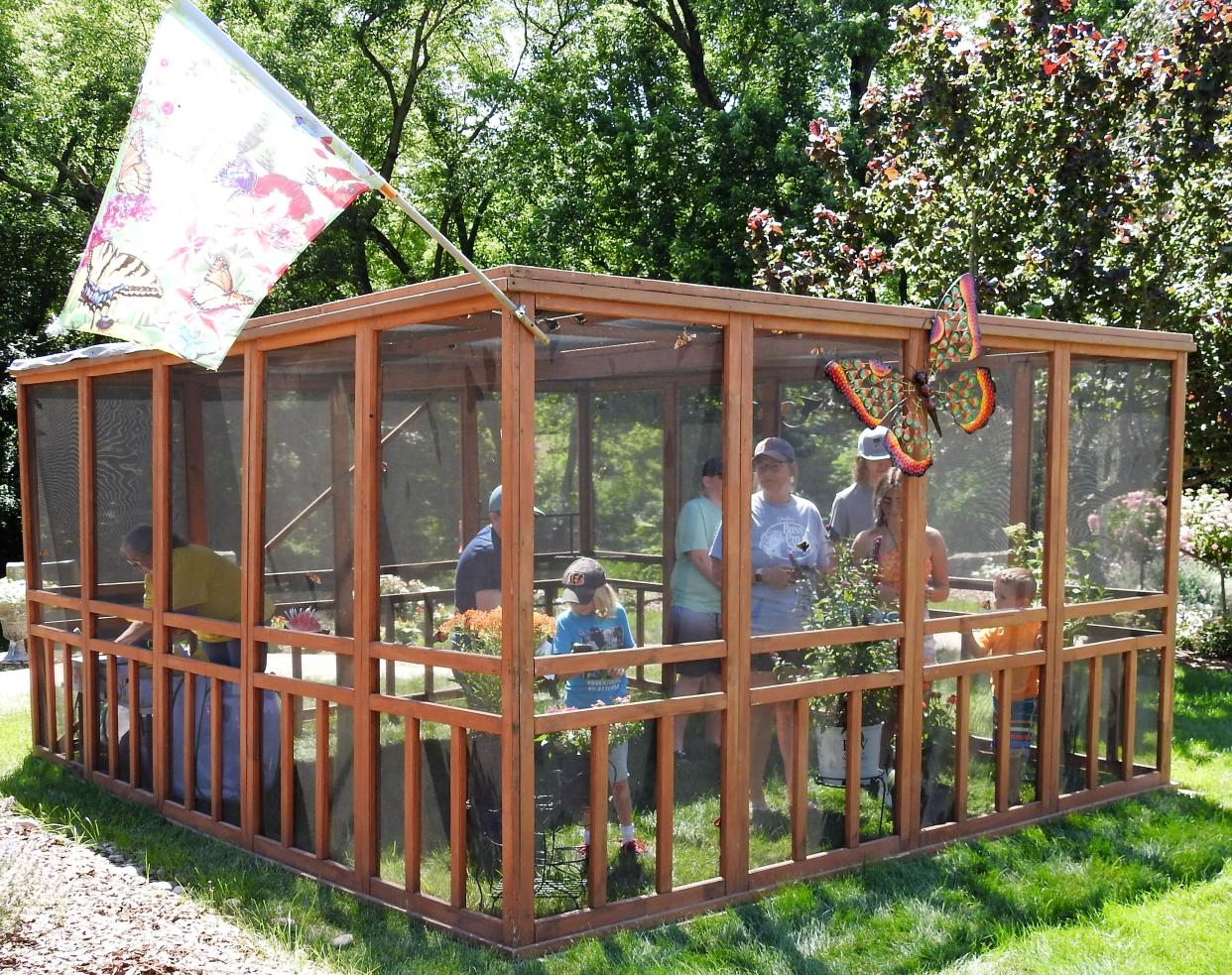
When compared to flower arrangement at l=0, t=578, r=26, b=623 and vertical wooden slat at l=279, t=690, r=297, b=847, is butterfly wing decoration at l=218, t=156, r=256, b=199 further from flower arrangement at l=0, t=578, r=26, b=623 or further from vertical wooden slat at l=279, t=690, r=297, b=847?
flower arrangement at l=0, t=578, r=26, b=623

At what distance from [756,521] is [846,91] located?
1536 cm

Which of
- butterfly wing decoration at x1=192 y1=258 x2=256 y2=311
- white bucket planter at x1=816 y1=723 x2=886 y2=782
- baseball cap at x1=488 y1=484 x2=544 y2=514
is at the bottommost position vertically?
white bucket planter at x1=816 y1=723 x2=886 y2=782

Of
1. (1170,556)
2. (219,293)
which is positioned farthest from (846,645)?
(219,293)

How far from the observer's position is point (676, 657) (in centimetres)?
493

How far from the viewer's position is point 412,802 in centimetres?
485

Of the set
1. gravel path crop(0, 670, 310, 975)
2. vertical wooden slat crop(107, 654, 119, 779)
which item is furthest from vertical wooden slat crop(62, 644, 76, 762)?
gravel path crop(0, 670, 310, 975)

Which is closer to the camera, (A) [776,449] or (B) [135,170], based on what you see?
(B) [135,170]

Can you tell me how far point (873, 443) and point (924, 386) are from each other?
374 millimetres

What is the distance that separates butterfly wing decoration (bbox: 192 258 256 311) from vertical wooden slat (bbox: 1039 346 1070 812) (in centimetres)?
406

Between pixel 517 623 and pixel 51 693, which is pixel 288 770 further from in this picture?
pixel 51 693

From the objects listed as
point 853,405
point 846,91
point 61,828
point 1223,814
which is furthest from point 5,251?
point 1223,814

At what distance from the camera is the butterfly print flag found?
158 inches

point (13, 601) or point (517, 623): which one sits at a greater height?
point (517, 623)

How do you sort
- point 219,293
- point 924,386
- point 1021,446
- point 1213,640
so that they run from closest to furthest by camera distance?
point 219,293, point 924,386, point 1021,446, point 1213,640
